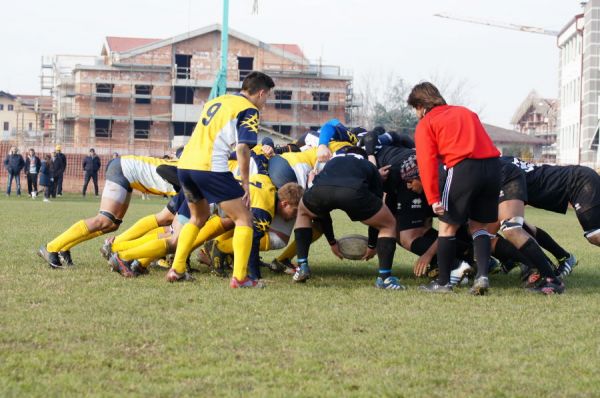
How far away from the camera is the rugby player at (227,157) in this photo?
8.09m

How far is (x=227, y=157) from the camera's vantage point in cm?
820

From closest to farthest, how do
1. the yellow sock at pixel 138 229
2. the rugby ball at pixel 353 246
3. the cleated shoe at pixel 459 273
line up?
the cleated shoe at pixel 459 273 < the rugby ball at pixel 353 246 < the yellow sock at pixel 138 229

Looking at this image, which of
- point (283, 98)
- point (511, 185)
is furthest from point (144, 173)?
point (283, 98)

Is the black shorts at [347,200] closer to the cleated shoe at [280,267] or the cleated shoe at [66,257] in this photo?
the cleated shoe at [280,267]

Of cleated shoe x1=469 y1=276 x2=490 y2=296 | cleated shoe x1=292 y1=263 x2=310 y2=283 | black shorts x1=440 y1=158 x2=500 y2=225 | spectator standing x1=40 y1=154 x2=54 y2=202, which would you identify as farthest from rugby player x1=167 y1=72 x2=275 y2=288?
spectator standing x1=40 y1=154 x2=54 y2=202

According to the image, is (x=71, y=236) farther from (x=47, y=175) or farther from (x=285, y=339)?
(x=47, y=175)

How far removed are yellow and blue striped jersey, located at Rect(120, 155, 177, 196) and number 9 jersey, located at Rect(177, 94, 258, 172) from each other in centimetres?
122

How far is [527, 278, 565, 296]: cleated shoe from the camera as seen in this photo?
26.9 ft

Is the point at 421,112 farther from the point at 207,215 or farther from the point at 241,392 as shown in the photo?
the point at 241,392

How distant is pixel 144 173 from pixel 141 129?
57.8m

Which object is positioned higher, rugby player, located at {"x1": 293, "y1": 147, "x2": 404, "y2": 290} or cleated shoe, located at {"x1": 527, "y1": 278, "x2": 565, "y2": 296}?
rugby player, located at {"x1": 293, "y1": 147, "x2": 404, "y2": 290}

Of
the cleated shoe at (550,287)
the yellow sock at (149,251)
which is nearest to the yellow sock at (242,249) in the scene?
the yellow sock at (149,251)

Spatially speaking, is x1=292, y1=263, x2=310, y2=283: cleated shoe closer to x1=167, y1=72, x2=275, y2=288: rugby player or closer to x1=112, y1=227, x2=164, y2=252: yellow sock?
x1=167, y1=72, x2=275, y2=288: rugby player

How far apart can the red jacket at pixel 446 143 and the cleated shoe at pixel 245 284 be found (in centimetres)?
172
